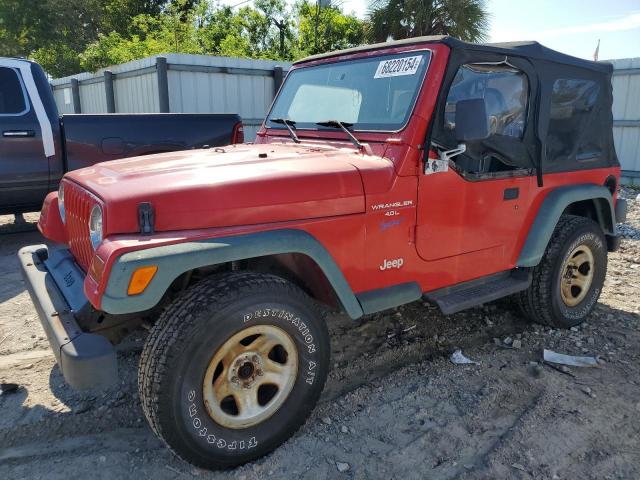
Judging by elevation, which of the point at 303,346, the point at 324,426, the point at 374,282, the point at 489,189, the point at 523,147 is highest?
the point at 523,147

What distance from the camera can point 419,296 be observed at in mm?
3146

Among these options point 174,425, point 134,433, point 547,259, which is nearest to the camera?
point 174,425

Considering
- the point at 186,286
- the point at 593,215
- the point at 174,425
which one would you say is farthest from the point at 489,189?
the point at 174,425

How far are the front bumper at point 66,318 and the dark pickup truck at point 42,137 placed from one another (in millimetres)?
2831

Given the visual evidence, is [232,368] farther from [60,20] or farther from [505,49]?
[60,20]

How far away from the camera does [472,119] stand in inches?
114

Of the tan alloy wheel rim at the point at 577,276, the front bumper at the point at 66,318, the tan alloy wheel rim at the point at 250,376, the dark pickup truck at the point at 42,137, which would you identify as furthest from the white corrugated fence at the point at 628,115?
the front bumper at the point at 66,318

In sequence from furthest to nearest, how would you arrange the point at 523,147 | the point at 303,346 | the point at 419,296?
the point at 523,147, the point at 419,296, the point at 303,346

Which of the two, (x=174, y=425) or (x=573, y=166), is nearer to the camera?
(x=174, y=425)

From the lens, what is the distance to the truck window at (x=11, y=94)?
19.0 ft

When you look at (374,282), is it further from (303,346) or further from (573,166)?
(573,166)

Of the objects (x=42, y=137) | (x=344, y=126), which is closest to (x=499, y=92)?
(x=344, y=126)

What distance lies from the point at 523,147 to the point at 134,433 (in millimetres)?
3025

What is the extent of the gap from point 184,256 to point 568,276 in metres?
3.21
